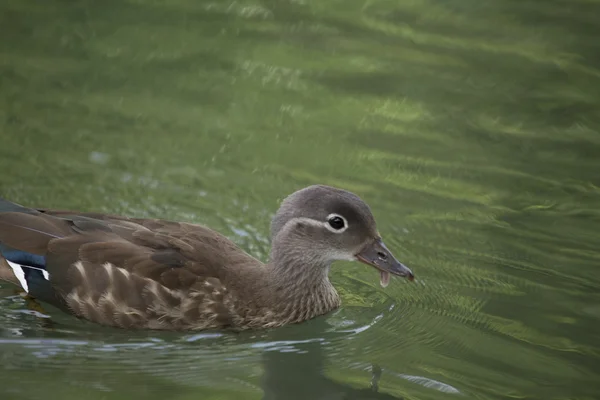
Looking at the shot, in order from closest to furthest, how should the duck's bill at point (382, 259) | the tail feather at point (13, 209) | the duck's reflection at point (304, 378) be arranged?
1. the duck's reflection at point (304, 378)
2. the duck's bill at point (382, 259)
3. the tail feather at point (13, 209)

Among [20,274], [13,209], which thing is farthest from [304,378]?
[13,209]

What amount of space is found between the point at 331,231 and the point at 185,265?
109 cm

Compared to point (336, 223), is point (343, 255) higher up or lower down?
lower down

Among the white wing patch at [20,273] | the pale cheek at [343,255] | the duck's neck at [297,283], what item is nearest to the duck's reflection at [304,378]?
the duck's neck at [297,283]

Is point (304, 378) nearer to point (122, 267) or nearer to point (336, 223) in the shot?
point (336, 223)

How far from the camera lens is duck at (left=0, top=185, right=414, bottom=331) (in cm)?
841

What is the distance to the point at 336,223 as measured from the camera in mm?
8609

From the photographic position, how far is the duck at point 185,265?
8.41 metres

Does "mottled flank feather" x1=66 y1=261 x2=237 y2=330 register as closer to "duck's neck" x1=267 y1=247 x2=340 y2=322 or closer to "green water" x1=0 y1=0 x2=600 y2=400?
"green water" x1=0 y1=0 x2=600 y2=400

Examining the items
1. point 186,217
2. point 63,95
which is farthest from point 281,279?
point 63,95

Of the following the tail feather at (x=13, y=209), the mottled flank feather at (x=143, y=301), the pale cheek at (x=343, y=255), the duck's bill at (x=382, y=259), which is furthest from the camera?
the tail feather at (x=13, y=209)

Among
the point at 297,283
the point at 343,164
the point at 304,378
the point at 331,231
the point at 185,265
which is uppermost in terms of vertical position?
the point at 343,164

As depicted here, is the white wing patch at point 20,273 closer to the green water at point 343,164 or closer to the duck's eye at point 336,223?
the green water at point 343,164

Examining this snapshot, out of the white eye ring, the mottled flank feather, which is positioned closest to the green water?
the mottled flank feather
